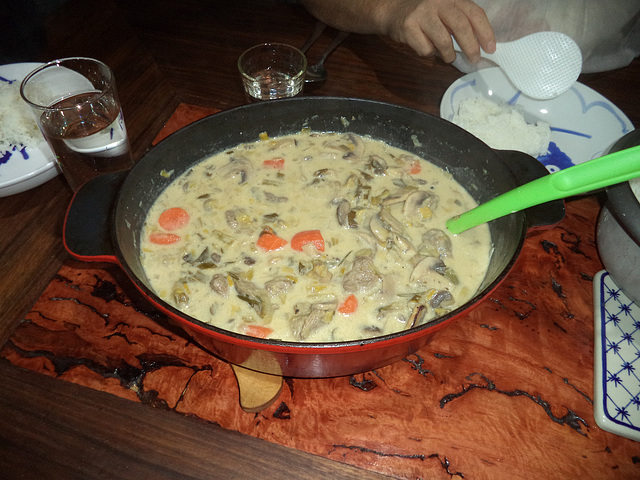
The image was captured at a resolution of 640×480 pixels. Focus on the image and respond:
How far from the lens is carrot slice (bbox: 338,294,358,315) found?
1.48 meters

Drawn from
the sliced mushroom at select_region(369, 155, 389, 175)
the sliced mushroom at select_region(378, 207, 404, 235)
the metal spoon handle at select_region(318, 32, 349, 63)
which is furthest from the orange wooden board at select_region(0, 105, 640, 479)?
the metal spoon handle at select_region(318, 32, 349, 63)

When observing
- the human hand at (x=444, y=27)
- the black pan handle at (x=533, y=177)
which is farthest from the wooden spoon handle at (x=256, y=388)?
the human hand at (x=444, y=27)

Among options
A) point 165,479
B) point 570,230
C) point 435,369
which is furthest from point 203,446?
point 570,230

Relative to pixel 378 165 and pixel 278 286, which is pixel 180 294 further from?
pixel 378 165

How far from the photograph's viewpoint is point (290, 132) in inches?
80.7

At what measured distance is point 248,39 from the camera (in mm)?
2770

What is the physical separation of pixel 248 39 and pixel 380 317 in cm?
200

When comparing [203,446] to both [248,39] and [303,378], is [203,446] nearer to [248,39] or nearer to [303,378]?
[303,378]

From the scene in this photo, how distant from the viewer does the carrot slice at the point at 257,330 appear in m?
1.42

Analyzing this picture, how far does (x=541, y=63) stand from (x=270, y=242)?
1578 mm

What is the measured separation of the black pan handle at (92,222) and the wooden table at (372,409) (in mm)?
396

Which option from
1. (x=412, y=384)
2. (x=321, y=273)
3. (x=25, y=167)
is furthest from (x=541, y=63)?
(x=25, y=167)

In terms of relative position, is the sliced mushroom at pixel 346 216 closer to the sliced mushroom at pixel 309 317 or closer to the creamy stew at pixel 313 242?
the creamy stew at pixel 313 242

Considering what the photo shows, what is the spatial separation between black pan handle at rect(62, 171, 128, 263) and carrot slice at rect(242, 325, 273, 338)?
42 cm
